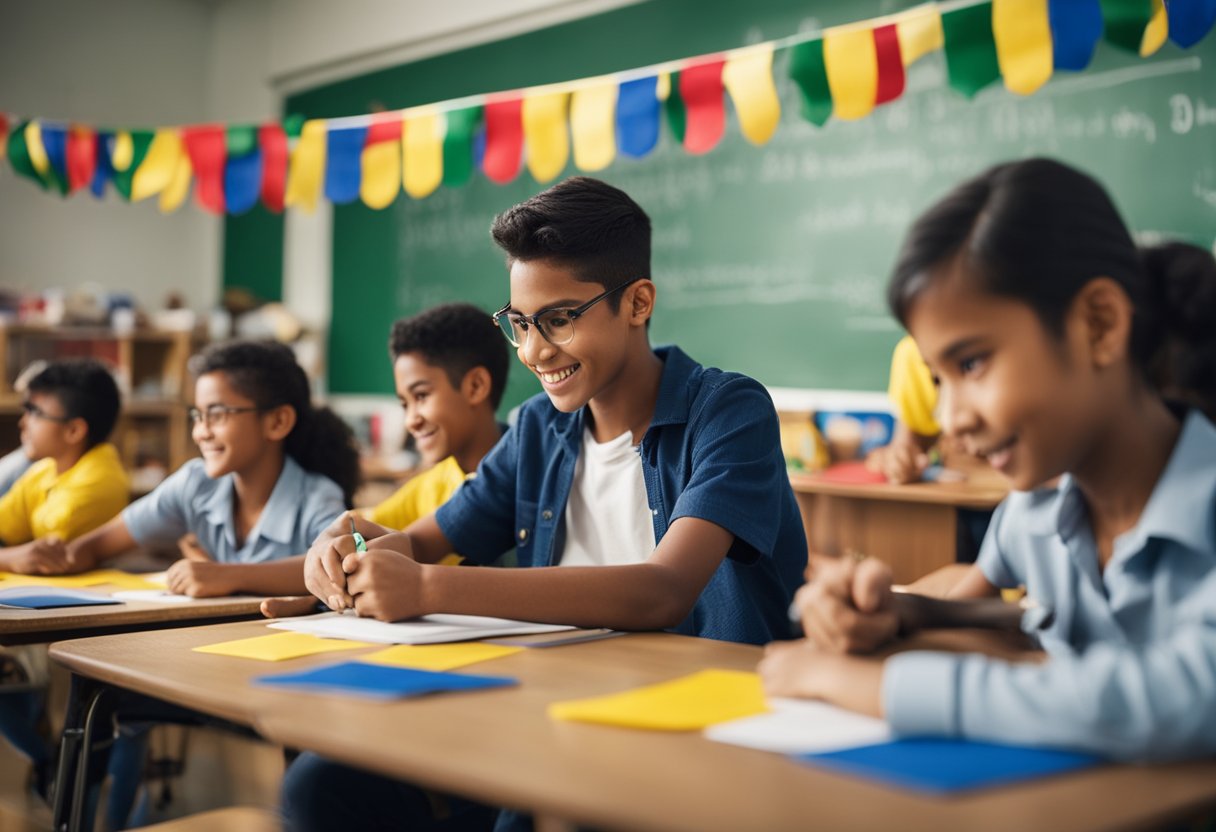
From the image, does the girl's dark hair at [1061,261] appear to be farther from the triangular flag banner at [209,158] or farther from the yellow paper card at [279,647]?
the triangular flag banner at [209,158]

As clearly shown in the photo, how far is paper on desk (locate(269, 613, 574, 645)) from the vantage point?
1.40 m

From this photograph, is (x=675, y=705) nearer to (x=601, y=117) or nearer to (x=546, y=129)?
(x=601, y=117)

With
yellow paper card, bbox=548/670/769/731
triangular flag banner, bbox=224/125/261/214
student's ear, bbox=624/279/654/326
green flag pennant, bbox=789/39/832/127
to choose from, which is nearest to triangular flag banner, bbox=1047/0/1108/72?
green flag pennant, bbox=789/39/832/127

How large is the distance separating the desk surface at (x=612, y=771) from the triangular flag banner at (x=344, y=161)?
264cm

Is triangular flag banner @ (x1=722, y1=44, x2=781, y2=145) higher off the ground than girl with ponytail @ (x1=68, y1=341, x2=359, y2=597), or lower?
higher

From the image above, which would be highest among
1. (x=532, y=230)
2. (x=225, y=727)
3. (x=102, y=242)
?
(x=102, y=242)

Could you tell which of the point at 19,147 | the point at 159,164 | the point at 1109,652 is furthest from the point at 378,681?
the point at 19,147

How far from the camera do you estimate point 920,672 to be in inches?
36.7

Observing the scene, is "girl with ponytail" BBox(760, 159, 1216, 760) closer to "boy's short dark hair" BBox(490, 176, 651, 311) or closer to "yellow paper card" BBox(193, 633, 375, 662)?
"yellow paper card" BBox(193, 633, 375, 662)

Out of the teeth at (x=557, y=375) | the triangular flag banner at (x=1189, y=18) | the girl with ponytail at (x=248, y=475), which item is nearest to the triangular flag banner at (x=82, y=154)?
the girl with ponytail at (x=248, y=475)

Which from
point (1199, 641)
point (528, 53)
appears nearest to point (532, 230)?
point (1199, 641)

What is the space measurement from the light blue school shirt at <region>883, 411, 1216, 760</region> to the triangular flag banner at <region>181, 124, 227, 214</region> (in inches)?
130

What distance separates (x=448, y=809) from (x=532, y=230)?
830mm

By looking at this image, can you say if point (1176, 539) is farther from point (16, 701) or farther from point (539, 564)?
point (16, 701)
